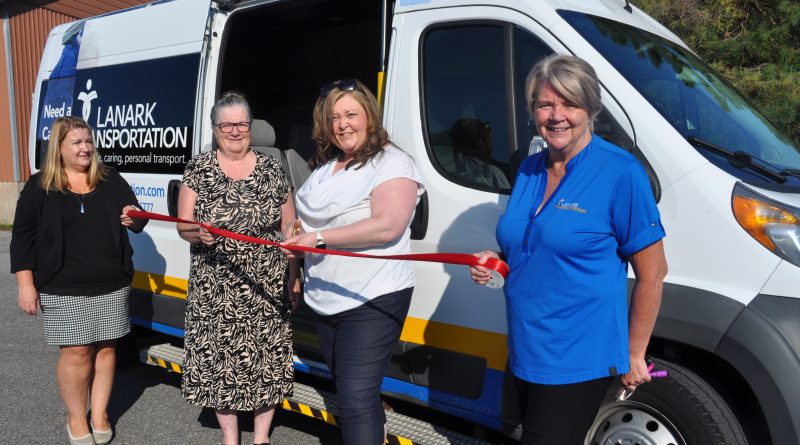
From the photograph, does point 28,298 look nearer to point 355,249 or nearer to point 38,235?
point 38,235

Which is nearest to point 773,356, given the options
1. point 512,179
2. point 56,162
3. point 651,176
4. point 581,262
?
point 651,176

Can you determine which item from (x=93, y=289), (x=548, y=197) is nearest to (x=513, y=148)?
(x=548, y=197)

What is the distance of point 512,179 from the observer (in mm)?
3025

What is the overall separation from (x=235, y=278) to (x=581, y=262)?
1891 millimetres

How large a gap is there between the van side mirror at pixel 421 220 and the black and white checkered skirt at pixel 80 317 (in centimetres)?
175

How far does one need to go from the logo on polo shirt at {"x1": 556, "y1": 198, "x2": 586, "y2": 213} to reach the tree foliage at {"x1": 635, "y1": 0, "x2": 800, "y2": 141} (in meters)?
6.72

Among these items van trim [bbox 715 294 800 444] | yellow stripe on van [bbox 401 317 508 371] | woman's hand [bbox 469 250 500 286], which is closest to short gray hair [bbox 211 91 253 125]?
yellow stripe on van [bbox 401 317 508 371]

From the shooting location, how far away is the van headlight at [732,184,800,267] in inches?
94.7

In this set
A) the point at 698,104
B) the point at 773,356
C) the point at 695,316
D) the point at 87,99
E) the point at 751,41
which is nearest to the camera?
the point at 773,356

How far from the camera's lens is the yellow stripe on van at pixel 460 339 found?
306cm

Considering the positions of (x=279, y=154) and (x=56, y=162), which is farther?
(x=279, y=154)

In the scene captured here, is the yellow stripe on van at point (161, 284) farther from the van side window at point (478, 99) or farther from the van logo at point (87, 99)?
the van side window at point (478, 99)

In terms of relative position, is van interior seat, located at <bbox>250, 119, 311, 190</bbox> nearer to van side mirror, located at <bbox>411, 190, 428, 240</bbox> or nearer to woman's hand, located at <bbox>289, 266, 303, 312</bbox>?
woman's hand, located at <bbox>289, 266, 303, 312</bbox>

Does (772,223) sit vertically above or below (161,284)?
above
